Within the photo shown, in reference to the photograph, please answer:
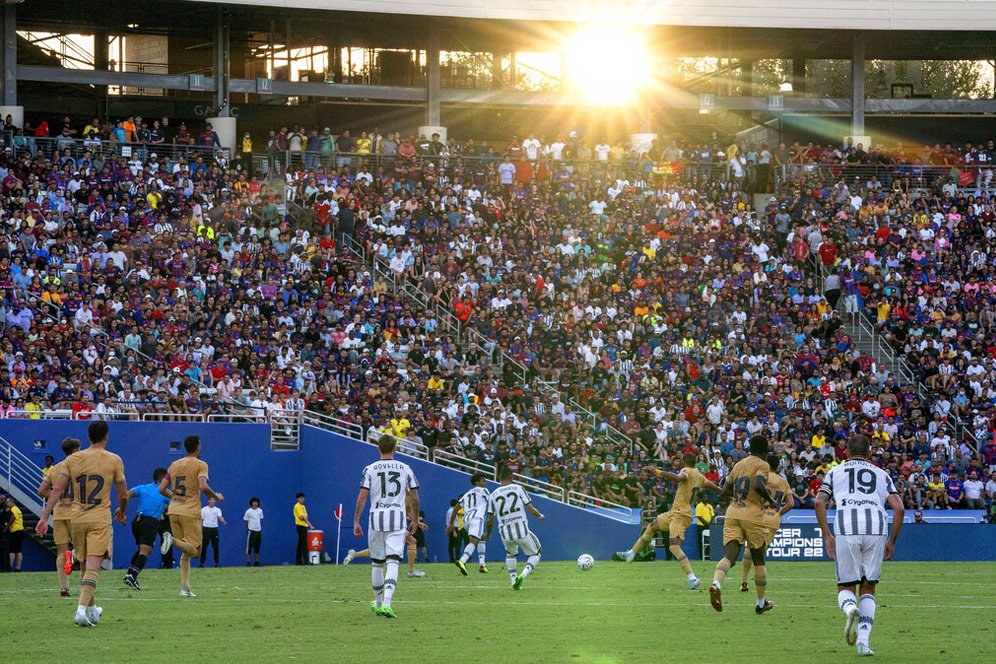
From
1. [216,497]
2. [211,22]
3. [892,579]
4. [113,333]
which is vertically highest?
[211,22]

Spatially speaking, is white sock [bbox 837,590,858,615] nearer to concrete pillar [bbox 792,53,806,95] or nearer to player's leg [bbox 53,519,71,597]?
player's leg [bbox 53,519,71,597]

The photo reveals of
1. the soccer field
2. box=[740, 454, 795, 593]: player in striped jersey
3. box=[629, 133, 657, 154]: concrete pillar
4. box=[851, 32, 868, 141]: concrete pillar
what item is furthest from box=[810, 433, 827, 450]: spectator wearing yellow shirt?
box=[740, 454, 795, 593]: player in striped jersey

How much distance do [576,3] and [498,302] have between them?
532 inches

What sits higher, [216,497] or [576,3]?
[576,3]

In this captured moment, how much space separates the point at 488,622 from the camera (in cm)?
1638

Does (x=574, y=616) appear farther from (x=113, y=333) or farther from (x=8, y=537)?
(x=113, y=333)

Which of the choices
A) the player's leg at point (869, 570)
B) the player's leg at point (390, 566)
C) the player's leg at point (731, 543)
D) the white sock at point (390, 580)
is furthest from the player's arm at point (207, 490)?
the player's leg at point (869, 570)

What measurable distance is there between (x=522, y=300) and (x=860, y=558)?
2586 cm

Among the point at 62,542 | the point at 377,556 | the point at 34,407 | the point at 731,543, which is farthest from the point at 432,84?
the point at 62,542

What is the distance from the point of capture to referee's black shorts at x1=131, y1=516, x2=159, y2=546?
24281 mm

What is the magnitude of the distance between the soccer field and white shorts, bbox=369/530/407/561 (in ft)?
2.26

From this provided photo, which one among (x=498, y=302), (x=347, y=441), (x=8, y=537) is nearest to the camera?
(x=8, y=537)

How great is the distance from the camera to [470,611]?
17.9 m

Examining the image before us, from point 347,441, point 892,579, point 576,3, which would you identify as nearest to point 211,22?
point 576,3
